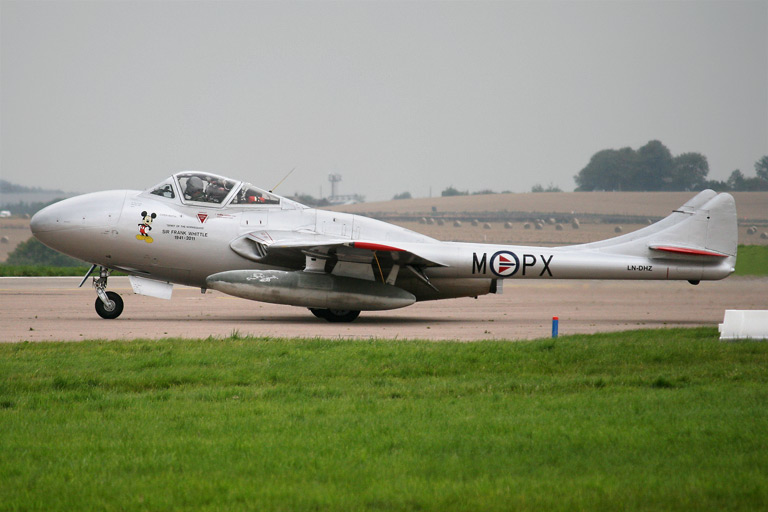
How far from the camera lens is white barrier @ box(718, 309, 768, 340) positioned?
12.1 m

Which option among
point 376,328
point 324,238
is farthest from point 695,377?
point 324,238

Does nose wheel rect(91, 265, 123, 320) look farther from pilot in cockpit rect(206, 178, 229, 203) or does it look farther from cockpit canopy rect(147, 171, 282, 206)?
pilot in cockpit rect(206, 178, 229, 203)

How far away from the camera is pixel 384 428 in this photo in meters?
6.78

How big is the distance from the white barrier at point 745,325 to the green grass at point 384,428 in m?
1.41

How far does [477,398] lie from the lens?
26.8 ft

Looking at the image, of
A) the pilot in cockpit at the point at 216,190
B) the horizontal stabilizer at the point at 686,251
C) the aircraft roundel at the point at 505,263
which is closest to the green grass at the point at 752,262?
the horizontal stabilizer at the point at 686,251

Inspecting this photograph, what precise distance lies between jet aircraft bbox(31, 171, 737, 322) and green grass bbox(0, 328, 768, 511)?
5.28 meters

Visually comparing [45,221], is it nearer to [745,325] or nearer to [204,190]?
[204,190]

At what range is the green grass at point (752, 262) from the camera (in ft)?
98.6

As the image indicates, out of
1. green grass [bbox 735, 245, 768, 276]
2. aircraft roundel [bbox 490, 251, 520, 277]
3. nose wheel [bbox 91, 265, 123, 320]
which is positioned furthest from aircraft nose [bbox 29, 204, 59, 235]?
green grass [bbox 735, 245, 768, 276]

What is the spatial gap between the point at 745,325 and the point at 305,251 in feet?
27.1

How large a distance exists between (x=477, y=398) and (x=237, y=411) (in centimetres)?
239

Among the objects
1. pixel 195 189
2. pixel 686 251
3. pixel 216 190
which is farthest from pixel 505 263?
pixel 195 189

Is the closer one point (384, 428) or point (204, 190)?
point (384, 428)
